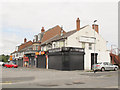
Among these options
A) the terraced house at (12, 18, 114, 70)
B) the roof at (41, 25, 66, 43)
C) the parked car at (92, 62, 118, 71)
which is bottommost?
the parked car at (92, 62, 118, 71)

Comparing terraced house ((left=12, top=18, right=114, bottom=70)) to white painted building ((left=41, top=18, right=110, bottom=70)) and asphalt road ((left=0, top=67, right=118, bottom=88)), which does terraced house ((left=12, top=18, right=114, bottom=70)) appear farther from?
asphalt road ((left=0, top=67, right=118, bottom=88))

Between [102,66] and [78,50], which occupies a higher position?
[78,50]

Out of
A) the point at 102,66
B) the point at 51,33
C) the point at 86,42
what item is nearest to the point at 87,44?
the point at 86,42

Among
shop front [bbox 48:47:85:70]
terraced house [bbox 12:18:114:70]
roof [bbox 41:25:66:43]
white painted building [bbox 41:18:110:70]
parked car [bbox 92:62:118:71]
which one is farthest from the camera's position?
roof [bbox 41:25:66:43]

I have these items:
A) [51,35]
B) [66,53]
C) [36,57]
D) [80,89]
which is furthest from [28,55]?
[80,89]

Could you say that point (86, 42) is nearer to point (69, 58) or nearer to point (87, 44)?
point (87, 44)

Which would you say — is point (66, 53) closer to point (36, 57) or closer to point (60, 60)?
point (60, 60)

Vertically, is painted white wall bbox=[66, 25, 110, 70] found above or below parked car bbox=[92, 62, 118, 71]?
above

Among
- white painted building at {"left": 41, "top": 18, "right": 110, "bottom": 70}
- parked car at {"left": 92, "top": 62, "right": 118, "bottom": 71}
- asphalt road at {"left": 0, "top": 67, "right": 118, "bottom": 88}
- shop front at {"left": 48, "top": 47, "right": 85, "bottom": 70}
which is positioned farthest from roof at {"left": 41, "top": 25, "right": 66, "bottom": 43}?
asphalt road at {"left": 0, "top": 67, "right": 118, "bottom": 88}

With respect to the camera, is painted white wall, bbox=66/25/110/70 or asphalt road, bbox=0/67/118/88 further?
painted white wall, bbox=66/25/110/70

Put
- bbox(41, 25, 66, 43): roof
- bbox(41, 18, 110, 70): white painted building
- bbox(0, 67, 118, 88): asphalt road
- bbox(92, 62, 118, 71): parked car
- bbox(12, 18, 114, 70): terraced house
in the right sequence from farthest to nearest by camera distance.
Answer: bbox(41, 25, 66, 43): roof < bbox(41, 18, 110, 70): white painted building < bbox(12, 18, 114, 70): terraced house < bbox(92, 62, 118, 71): parked car < bbox(0, 67, 118, 88): asphalt road

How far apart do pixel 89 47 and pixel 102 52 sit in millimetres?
3785

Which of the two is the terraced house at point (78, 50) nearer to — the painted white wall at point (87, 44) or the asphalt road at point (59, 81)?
the painted white wall at point (87, 44)

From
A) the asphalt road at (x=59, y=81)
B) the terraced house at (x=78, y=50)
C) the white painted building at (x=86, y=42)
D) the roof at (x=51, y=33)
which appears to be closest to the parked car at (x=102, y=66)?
the terraced house at (x=78, y=50)
